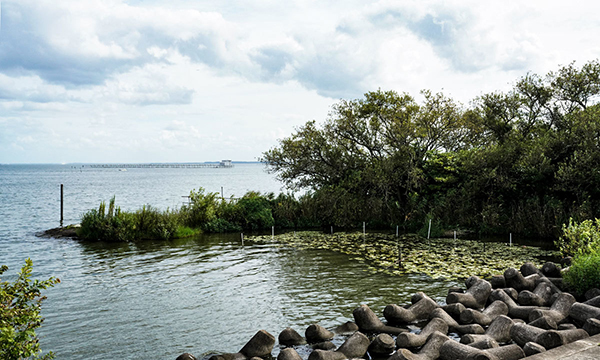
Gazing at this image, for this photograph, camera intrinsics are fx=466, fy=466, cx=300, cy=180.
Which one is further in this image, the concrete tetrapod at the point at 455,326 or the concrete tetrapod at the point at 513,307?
the concrete tetrapod at the point at 513,307

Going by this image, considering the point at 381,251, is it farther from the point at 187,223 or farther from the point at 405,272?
the point at 187,223

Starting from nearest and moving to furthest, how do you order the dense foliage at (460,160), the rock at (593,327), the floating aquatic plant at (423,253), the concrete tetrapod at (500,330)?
the rock at (593,327), the concrete tetrapod at (500,330), the floating aquatic plant at (423,253), the dense foliage at (460,160)

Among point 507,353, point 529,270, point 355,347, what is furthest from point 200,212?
point 507,353

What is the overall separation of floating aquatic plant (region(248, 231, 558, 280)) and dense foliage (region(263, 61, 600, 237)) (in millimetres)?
2825

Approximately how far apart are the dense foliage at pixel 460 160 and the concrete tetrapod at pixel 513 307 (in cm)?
1085

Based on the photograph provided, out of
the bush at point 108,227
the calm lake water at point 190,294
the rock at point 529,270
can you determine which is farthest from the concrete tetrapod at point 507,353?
the bush at point 108,227

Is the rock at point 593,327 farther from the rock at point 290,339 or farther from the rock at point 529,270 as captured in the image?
the rock at point 290,339

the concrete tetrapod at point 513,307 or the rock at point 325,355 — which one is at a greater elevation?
the concrete tetrapod at point 513,307

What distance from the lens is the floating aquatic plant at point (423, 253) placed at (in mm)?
13891

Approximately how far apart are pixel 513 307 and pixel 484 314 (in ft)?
2.31

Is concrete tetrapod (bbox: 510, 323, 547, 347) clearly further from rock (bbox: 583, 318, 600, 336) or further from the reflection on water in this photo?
the reflection on water

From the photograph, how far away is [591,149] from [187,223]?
61.0 ft

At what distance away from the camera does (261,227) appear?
82.0 feet

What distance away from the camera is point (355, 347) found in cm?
733
